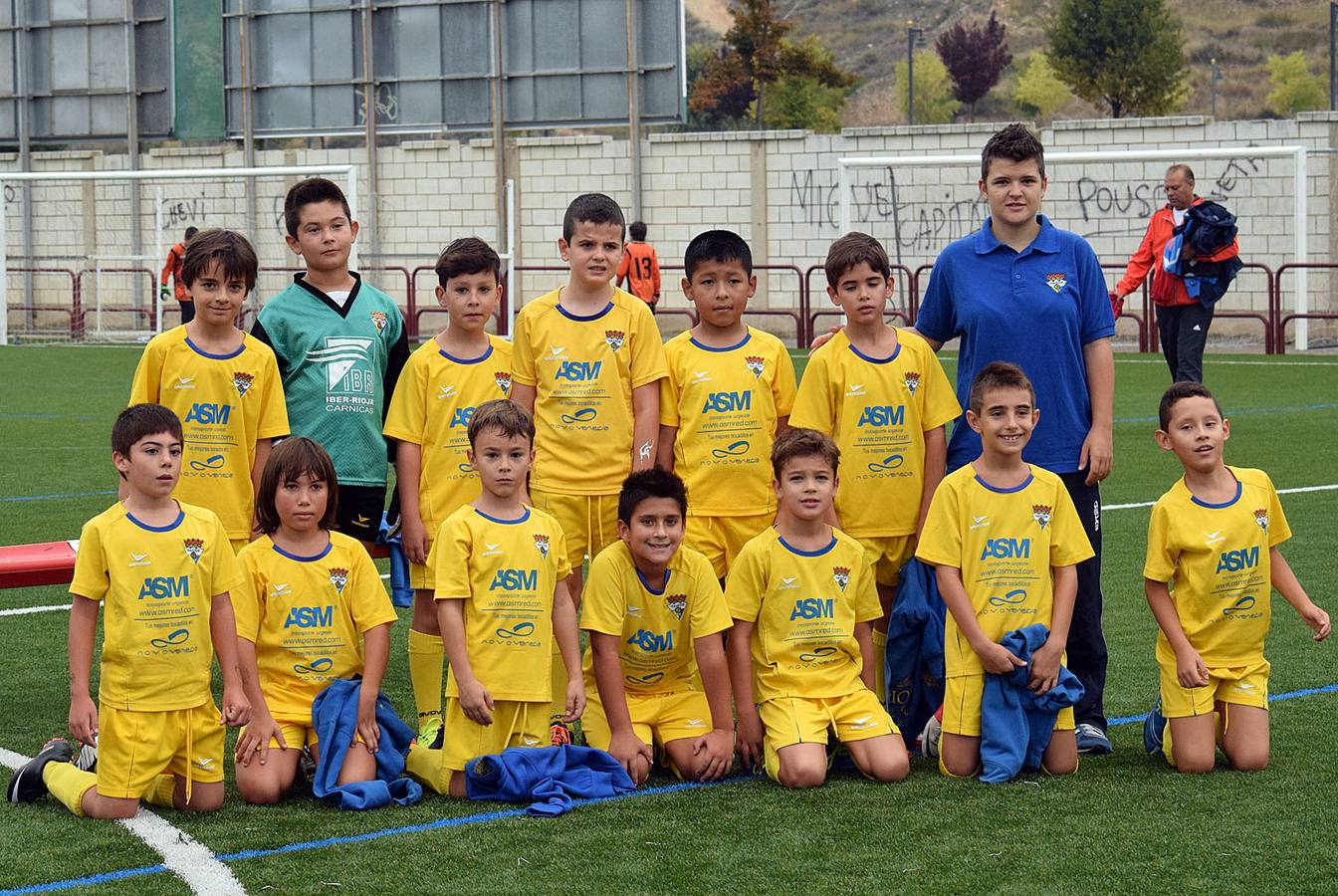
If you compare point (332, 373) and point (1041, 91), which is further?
point (1041, 91)

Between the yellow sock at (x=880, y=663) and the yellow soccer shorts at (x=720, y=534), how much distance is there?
0.53m

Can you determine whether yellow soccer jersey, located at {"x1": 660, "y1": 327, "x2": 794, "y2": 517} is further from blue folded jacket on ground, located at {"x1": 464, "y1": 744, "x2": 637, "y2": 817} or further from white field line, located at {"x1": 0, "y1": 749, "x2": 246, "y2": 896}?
white field line, located at {"x1": 0, "y1": 749, "x2": 246, "y2": 896}

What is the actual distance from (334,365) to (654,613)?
1441mm

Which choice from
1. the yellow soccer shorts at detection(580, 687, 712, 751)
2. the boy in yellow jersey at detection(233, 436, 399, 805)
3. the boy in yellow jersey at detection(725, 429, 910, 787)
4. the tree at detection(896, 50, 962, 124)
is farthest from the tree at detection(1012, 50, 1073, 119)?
the boy in yellow jersey at detection(233, 436, 399, 805)

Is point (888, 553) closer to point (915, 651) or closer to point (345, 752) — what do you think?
point (915, 651)

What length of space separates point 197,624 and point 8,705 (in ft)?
5.03

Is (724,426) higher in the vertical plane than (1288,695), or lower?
higher

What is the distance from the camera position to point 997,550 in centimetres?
499

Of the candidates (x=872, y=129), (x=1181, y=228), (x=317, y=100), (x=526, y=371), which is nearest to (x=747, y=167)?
(x=872, y=129)

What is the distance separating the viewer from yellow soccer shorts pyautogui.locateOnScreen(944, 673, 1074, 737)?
4.94 metres

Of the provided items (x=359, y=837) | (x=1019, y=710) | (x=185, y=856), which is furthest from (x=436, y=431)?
(x=1019, y=710)

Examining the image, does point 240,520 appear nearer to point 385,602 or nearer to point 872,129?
point 385,602

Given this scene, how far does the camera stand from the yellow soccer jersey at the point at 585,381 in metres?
5.54

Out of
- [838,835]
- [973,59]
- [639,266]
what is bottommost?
[838,835]
